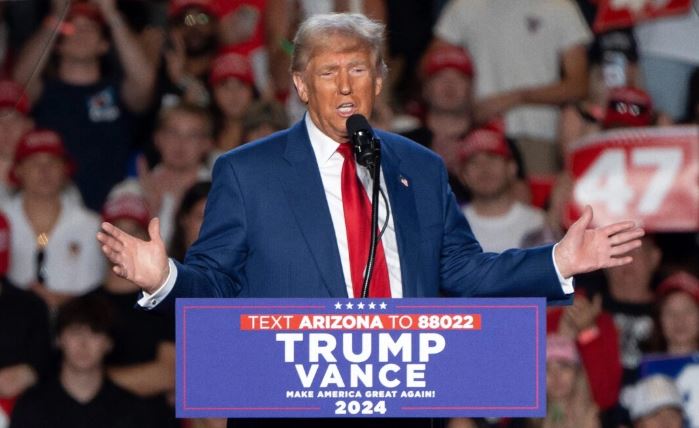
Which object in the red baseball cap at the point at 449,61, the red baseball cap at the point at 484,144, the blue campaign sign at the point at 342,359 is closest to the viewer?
the blue campaign sign at the point at 342,359

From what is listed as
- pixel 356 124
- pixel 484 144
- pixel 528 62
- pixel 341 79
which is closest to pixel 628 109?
pixel 528 62

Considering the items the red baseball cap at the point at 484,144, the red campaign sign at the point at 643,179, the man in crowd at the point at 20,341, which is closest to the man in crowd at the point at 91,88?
the man in crowd at the point at 20,341

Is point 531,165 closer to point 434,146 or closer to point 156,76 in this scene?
point 434,146

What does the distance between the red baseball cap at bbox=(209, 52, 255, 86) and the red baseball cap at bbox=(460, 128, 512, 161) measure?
1017mm

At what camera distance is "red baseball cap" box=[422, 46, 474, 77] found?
6922 millimetres

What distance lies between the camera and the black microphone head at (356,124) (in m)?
3.04

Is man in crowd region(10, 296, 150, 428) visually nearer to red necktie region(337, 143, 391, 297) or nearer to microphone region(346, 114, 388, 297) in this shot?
red necktie region(337, 143, 391, 297)

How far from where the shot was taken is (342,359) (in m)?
2.86

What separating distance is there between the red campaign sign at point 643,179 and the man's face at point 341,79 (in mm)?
3436

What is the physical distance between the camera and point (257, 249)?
3.20 m

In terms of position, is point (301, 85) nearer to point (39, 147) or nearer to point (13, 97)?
point (39, 147)

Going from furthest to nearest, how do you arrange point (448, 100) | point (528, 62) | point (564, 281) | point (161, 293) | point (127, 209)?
point (528, 62) → point (448, 100) → point (127, 209) → point (564, 281) → point (161, 293)

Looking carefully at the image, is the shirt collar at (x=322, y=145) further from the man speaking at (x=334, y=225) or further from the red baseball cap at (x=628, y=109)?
the red baseball cap at (x=628, y=109)

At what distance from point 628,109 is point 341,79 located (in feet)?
12.8
